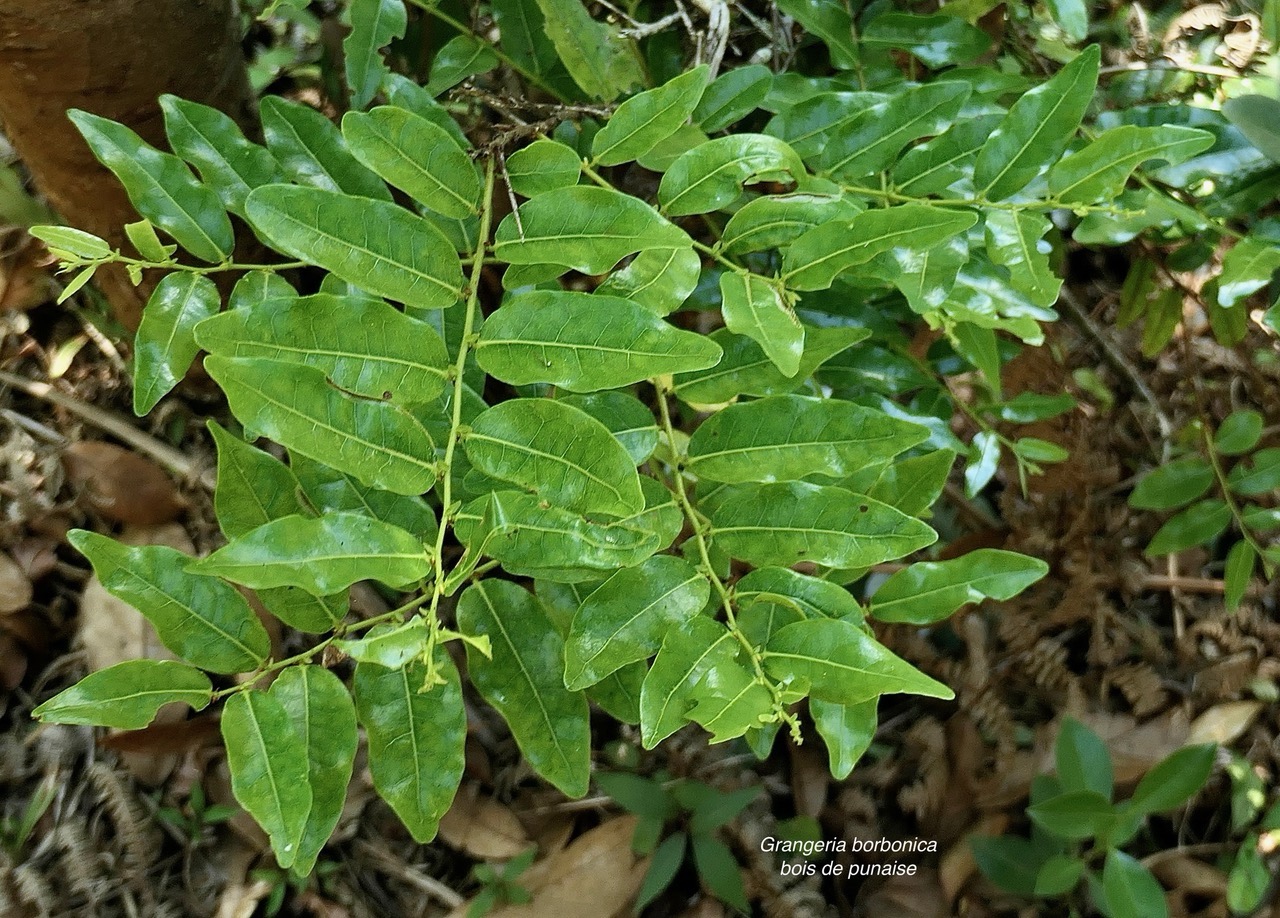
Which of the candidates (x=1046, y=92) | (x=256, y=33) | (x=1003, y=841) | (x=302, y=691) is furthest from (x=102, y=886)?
(x=1046, y=92)

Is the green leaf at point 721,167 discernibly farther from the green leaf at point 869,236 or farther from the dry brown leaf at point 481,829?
the dry brown leaf at point 481,829

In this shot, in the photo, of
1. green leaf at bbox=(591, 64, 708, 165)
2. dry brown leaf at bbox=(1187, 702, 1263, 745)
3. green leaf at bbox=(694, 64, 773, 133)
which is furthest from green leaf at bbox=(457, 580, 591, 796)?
dry brown leaf at bbox=(1187, 702, 1263, 745)

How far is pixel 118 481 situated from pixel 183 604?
773mm

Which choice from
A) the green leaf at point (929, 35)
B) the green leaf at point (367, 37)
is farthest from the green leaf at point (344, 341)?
the green leaf at point (929, 35)

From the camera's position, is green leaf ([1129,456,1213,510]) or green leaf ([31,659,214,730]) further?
green leaf ([1129,456,1213,510])

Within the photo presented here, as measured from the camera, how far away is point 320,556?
23.9 inches

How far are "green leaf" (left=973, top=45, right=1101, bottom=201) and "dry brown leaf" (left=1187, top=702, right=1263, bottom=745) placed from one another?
52.6 inches

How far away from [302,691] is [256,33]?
3.73ft

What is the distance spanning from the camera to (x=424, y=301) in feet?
2.34

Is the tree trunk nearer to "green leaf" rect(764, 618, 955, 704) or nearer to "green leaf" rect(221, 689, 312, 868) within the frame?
"green leaf" rect(221, 689, 312, 868)

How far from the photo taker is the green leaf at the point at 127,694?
0.64 metres

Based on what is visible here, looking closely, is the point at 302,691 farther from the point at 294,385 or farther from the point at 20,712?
the point at 20,712

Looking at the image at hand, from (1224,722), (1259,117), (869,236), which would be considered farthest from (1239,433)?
(869,236)

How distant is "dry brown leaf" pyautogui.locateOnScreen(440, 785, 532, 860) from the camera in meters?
1.43
